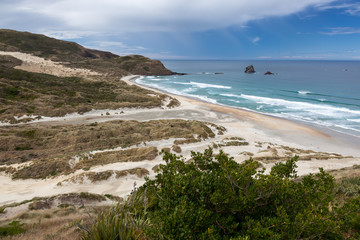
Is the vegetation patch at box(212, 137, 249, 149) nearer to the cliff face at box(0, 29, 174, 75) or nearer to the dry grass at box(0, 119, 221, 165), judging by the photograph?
the dry grass at box(0, 119, 221, 165)

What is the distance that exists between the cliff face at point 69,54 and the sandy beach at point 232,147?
68.4 m

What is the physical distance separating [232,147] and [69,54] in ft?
402

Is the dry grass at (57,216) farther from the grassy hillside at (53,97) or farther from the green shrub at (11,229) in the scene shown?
the grassy hillside at (53,97)

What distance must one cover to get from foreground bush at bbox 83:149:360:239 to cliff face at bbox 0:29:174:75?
10122 centimetres

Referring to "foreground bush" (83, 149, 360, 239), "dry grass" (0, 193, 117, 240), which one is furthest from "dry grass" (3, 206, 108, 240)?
"foreground bush" (83, 149, 360, 239)

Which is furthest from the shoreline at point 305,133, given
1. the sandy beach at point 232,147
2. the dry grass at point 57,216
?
the dry grass at point 57,216

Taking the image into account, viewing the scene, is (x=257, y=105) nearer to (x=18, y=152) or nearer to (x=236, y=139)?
(x=236, y=139)

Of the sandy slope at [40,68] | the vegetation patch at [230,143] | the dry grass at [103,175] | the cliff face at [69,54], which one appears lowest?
the dry grass at [103,175]

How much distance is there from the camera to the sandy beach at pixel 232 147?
14414mm

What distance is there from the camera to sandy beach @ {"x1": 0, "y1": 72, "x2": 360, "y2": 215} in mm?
14414

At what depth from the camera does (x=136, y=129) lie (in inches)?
1093

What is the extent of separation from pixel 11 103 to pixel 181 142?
31.0 metres

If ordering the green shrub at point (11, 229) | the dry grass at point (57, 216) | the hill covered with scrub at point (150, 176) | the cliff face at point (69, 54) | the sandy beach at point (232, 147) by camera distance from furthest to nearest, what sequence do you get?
1. the cliff face at point (69, 54)
2. the sandy beach at point (232, 147)
3. the green shrub at point (11, 229)
4. the dry grass at point (57, 216)
5. the hill covered with scrub at point (150, 176)

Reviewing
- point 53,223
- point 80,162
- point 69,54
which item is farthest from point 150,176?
point 69,54
